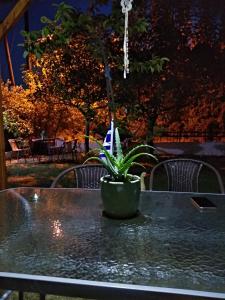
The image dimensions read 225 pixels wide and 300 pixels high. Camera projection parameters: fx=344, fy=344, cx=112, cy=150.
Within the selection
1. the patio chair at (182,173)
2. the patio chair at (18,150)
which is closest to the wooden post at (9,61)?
the patio chair at (18,150)

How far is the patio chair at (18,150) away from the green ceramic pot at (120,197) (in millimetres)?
4248

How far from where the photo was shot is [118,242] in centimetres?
117

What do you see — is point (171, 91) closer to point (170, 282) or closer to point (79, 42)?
point (79, 42)

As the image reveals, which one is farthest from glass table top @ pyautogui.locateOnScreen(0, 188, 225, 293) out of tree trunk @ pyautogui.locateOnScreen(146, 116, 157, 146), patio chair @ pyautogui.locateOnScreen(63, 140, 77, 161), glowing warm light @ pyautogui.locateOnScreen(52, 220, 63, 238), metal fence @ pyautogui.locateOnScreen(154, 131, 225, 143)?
patio chair @ pyautogui.locateOnScreen(63, 140, 77, 161)

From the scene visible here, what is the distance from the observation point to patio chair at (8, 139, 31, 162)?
18.0 ft

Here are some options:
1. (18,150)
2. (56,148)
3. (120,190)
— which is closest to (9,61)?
(18,150)

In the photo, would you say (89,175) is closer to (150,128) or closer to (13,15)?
(13,15)

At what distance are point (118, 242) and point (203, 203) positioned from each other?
609mm

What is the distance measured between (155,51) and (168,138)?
1274mm

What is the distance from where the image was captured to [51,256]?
3.45 feet

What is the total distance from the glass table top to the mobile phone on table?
0.09 ft

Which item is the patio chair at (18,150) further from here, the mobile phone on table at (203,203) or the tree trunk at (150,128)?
the mobile phone on table at (203,203)

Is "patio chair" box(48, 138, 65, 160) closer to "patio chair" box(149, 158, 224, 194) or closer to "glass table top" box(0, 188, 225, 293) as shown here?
"patio chair" box(149, 158, 224, 194)

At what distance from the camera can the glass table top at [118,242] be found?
94 cm
